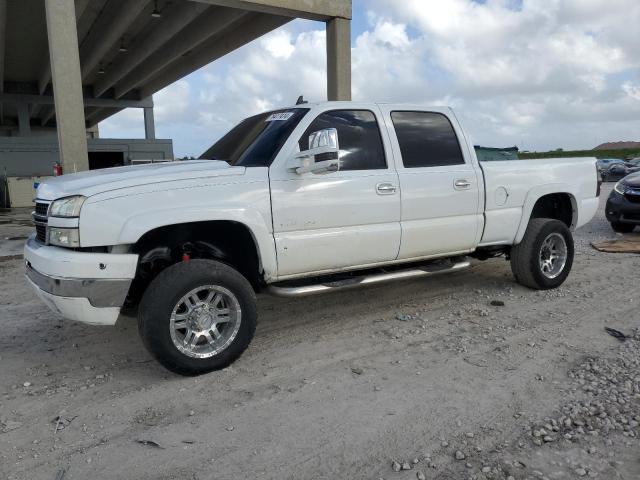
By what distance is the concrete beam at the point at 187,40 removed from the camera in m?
Result: 14.9

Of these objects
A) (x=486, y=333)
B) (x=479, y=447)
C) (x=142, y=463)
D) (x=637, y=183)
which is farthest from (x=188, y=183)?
(x=637, y=183)

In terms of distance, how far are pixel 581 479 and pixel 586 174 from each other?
14.4 ft

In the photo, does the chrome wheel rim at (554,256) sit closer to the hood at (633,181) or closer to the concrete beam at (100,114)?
the hood at (633,181)

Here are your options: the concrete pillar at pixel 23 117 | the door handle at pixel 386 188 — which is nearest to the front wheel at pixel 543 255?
the door handle at pixel 386 188

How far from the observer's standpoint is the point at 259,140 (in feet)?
13.6

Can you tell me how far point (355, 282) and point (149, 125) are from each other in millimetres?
29396

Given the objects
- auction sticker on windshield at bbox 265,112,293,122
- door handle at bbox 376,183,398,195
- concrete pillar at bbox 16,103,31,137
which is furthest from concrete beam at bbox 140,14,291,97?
door handle at bbox 376,183,398,195

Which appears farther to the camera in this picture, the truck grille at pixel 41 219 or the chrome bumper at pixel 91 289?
the truck grille at pixel 41 219

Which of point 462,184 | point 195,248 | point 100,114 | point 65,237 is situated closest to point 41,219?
point 65,237

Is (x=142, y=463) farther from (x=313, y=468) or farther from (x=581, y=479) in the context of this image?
(x=581, y=479)

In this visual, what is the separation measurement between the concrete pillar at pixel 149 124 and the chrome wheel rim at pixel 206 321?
93.3ft

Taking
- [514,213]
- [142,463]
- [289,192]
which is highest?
[289,192]

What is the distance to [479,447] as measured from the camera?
2.58m

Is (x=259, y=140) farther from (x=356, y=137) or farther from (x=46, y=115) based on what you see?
(x=46, y=115)
